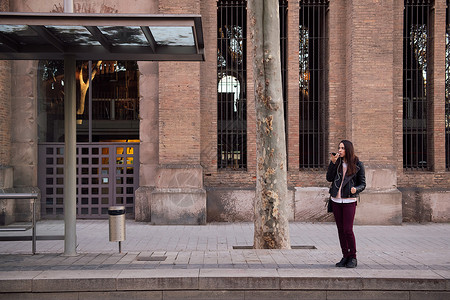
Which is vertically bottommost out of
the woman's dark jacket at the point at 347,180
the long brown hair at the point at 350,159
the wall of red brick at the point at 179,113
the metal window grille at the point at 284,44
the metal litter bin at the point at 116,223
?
the metal litter bin at the point at 116,223

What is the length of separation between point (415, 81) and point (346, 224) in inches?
331

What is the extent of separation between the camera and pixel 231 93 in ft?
42.8

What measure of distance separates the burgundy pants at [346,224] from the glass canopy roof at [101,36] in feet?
11.4

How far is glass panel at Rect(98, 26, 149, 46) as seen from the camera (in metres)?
6.68

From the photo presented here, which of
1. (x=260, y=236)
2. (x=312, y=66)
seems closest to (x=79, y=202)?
(x=260, y=236)

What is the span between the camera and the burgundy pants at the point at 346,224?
20.9ft

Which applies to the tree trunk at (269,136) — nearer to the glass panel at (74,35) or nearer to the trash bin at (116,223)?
the trash bin at (116,223)

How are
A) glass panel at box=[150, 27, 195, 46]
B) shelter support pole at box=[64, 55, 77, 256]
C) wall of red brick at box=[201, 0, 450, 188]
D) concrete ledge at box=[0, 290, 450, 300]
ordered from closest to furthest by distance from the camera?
concrete ledge at box=[0, 290, 450, 300] < glass panel at box=[150, 27, 195, 46] < shelter support pole at box=[64, 55, 77, 256] < wall of red brick at box=[201, 0, 450, 188]

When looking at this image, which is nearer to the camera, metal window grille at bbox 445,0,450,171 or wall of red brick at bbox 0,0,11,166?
wall of red brick at bbox 0,0,11,166

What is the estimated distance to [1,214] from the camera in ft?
24.4

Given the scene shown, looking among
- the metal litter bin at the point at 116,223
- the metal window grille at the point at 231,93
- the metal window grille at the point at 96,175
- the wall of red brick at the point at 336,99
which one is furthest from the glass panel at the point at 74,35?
the metal window grille at the point at 96,175

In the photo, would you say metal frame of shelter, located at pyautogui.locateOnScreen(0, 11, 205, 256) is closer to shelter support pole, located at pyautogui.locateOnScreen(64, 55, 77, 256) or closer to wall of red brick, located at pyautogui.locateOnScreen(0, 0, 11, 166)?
shelter support pole, located at pyautogui.locateOnScreen(64, 55, 77, 256)

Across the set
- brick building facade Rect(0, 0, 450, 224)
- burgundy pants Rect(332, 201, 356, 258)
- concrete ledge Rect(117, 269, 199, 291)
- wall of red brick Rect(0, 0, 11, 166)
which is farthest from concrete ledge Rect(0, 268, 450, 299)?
wall of red brick Rect(0, 0, 11, 166)

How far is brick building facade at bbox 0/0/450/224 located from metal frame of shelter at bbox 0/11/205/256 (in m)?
4.41
